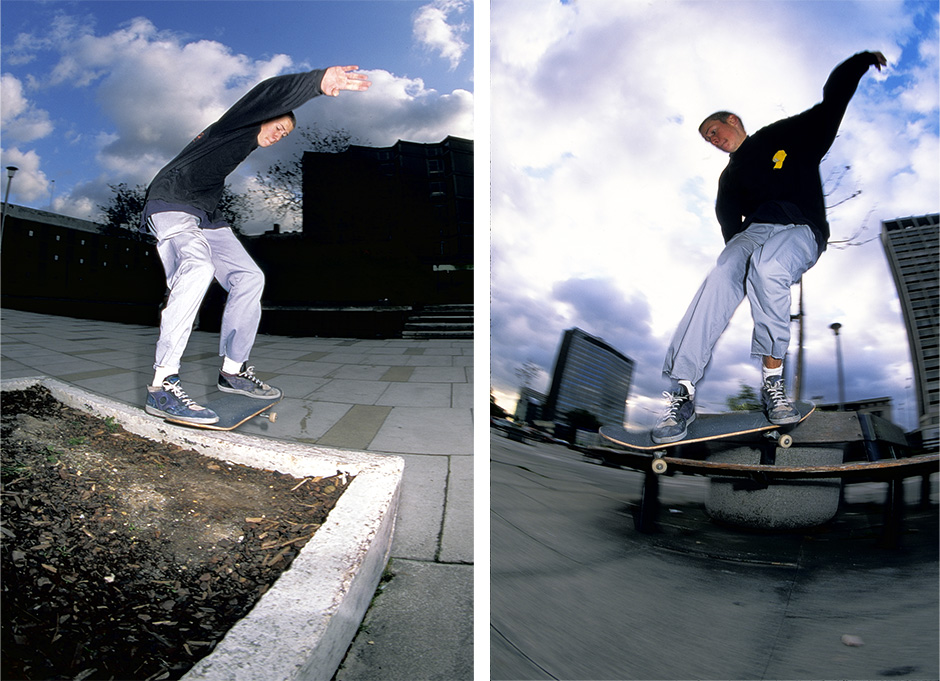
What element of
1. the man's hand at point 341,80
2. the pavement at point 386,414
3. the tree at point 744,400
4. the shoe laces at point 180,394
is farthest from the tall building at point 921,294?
the shoe laces at point 180,394

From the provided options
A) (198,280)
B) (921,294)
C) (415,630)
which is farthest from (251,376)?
(921,294)

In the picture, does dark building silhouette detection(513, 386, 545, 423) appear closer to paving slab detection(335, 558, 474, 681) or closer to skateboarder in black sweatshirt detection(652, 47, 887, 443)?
skateboarder in black sweatshirt detection(652, 47, 887, 443)

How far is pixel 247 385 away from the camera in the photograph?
120 centimetres

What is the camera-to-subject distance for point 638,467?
70 cm

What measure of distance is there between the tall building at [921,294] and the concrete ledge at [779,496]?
0.41 ft

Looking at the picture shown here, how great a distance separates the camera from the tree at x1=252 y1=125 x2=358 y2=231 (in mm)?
1234

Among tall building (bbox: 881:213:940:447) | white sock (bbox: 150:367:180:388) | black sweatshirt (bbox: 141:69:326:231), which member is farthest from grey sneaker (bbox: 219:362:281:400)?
tall building (bbox: 881:213:940:447)

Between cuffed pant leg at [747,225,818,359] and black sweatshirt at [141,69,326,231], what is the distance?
1.11 meters

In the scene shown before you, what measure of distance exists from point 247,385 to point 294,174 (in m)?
0.59

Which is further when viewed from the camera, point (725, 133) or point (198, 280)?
point (198, 280)

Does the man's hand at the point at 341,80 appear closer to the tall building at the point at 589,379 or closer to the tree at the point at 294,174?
the tree at the point at 294,174

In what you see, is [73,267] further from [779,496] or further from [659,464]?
[779,496]

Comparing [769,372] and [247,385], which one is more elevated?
[769,372]

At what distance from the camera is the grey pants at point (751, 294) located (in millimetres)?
646
